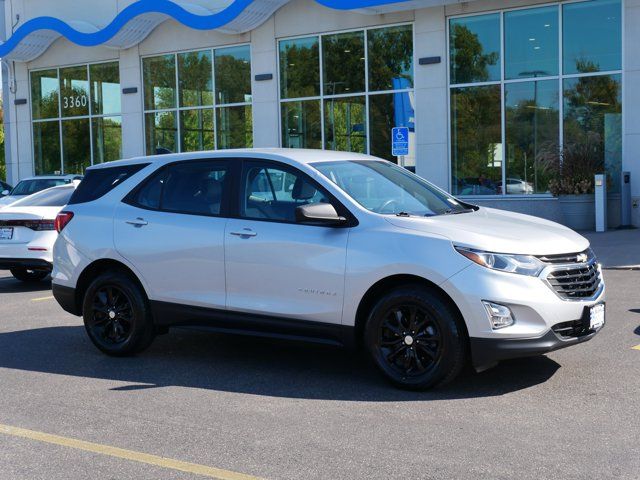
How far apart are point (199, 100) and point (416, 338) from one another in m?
20.6

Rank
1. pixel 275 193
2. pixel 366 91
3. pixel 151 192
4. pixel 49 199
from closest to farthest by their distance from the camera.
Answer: pixel 275 193 → pixel 151 192 → pixel 49 199 → pixel 366 91

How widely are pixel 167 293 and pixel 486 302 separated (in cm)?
279

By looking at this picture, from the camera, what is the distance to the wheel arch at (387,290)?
6.41 meters

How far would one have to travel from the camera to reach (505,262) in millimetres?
6301

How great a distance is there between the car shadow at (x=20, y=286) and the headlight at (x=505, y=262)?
27.9 feet

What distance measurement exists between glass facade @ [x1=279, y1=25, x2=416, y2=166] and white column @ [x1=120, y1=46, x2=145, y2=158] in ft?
16.7

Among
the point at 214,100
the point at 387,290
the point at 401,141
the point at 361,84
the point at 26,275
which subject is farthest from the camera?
the point at 214,100

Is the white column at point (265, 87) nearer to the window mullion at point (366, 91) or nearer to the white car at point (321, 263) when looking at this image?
the window mullion at point (366, 91)

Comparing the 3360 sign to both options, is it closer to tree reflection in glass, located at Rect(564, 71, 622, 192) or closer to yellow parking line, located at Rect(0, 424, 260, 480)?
tree reflection in glass, located at Rect(564, 71, 622, 192)

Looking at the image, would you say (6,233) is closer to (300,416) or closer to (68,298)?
(68,298)

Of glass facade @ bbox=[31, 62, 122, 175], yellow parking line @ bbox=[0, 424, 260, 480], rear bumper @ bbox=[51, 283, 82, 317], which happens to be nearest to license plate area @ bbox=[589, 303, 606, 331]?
yellow parking line @ bbox=[0, 424, 260, 480]

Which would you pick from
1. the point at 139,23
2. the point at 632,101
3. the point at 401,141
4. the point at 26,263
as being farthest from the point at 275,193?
the point at 139,23

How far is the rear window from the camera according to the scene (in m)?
8.20

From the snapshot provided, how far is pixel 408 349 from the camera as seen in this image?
6.55 metres
